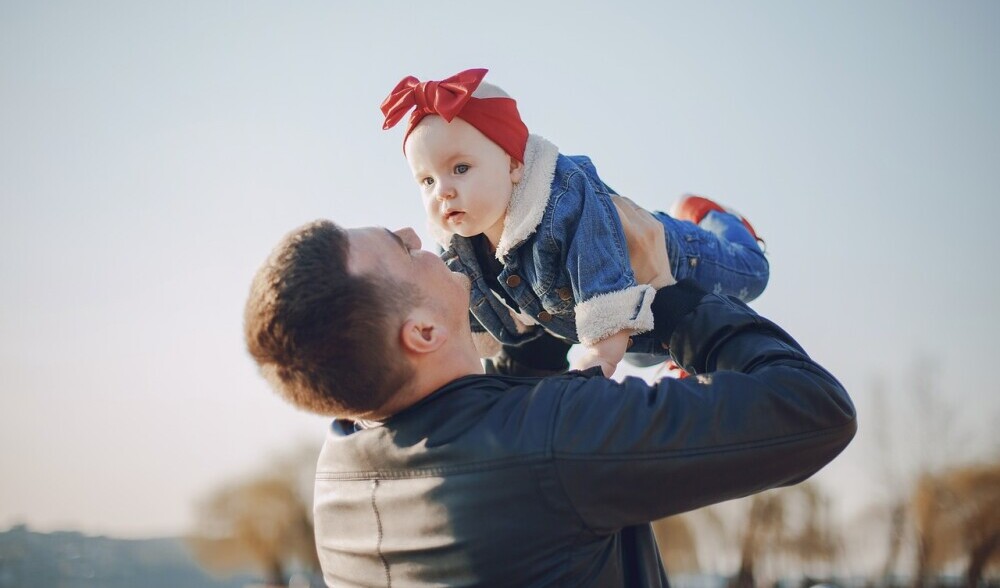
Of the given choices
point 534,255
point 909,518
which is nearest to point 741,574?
point 909,518

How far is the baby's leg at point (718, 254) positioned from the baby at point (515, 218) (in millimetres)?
Result: 24

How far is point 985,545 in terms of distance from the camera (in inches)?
1161

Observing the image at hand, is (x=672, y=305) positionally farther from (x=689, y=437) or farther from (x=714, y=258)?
(x=714, y=258)

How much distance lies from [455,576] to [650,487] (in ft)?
1.73

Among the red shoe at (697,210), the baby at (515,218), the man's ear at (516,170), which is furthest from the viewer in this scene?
the red shoe at (697,210)

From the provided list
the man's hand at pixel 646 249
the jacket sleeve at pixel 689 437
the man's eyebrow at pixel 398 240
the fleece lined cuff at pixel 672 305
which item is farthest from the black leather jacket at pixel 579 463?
the man's hand at pixel 646 249

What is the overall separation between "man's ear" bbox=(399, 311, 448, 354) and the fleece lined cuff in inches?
27.1

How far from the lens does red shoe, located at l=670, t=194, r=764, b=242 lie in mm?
4074

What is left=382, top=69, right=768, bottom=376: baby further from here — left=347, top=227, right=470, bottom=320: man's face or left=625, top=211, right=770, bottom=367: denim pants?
left=347, top=227, right=470, bottom=320: man's face

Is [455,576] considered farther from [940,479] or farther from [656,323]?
[940,479]

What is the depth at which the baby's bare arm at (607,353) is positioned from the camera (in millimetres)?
3051

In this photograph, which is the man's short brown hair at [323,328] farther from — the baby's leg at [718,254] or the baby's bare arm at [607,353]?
the baby's leg at [718,254]

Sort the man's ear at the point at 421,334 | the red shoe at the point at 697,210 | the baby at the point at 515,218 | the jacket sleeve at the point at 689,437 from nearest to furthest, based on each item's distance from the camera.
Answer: the jacket sleeve at the point at 689,437 < the man's ear at the point at 421,334 < the baby at the point at 515,218 < the red shoe at the point at 697,210

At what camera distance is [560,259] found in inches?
130
